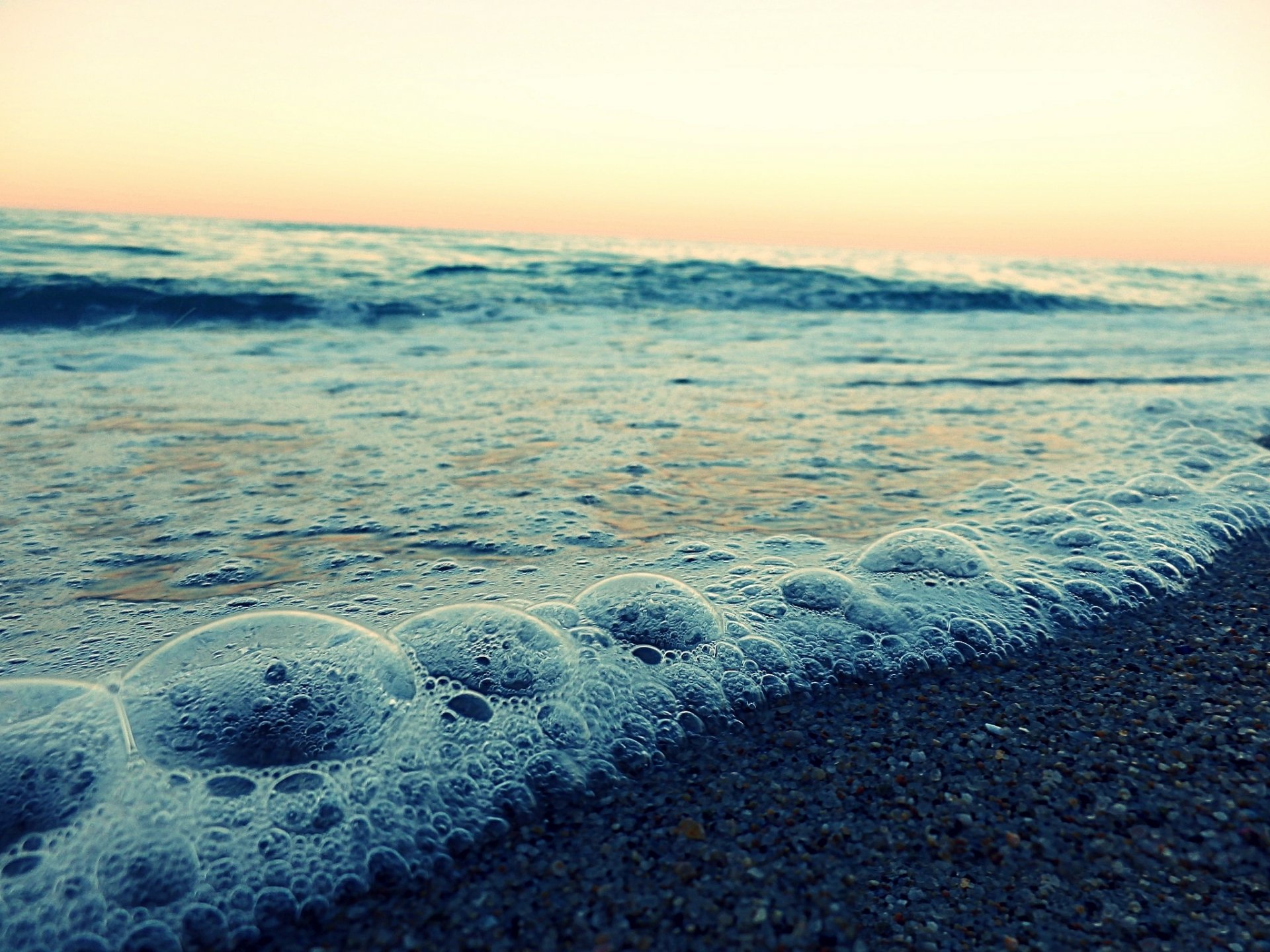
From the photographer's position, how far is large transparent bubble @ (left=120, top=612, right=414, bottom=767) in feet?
4.86

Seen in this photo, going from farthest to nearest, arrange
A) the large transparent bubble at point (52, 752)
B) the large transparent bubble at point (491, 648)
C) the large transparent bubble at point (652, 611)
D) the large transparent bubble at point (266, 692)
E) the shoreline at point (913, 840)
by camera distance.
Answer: the large transparent bubble at point (652, 611) → the large transparent bubble at point (491, 648) → the large transparent bubble at point (266, 692) → the large transparent bubble at point (52, 752) → the shoreline at point (913, 840)

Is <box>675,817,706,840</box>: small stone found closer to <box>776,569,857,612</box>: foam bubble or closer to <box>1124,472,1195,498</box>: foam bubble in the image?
<box>776,569,857,612</box>: foam bubble

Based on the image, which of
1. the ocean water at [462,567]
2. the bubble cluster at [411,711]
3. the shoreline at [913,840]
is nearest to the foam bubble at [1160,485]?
the ocean water at [462,567]

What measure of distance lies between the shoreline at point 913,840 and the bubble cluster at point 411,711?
93mm

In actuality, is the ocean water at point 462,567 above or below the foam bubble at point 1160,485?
below

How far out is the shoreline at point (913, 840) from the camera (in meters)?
1.13

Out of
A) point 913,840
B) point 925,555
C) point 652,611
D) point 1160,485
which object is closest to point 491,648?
point 652,611

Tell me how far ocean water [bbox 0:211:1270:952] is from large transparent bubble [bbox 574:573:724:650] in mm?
10

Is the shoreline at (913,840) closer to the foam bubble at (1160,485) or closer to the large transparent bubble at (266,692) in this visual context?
the large transparent bubble at (266,692)

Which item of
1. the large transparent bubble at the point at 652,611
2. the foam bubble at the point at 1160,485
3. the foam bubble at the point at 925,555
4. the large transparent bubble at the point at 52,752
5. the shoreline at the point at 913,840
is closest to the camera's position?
the shoreline at the point at 913,840

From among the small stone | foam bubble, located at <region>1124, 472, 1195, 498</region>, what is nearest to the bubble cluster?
the small stone

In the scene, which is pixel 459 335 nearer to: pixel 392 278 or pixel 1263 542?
pixel 392 278

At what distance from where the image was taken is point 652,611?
1.99 metres

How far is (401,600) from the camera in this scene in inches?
83.0
